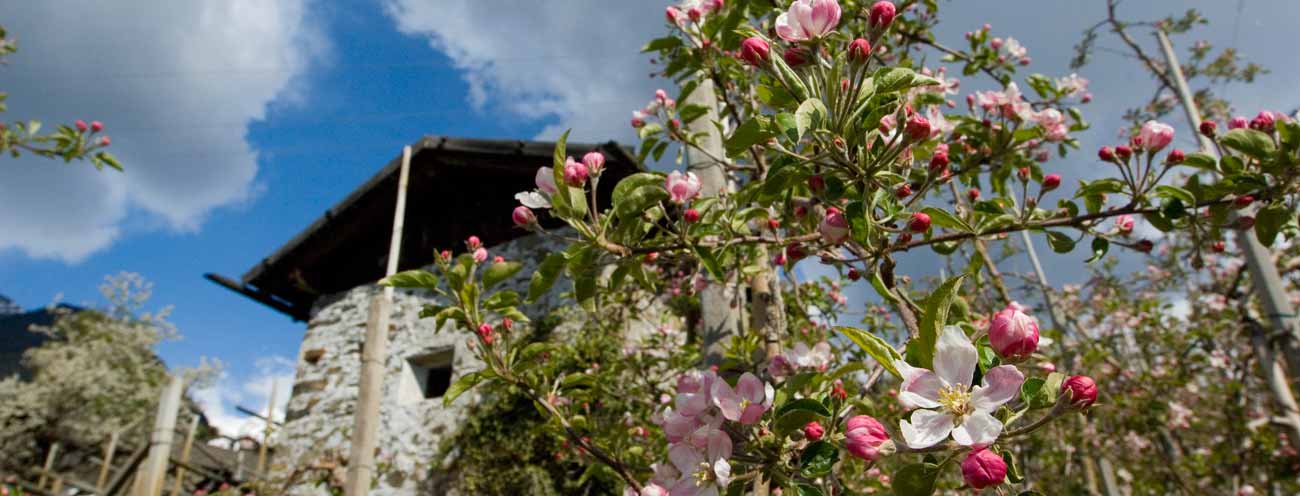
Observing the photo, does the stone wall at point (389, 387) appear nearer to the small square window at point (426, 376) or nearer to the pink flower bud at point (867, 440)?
the small square window at point (426, 376)

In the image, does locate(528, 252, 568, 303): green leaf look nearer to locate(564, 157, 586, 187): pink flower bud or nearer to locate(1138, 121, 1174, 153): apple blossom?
locate(564, 157, 586, 187): pink flower bud

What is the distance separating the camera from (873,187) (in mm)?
825

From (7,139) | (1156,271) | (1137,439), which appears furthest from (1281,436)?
(7,139)

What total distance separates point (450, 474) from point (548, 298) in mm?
1332

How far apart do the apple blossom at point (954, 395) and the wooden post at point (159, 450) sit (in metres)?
3.85

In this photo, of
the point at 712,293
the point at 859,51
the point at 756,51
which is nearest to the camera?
the point at 859,51

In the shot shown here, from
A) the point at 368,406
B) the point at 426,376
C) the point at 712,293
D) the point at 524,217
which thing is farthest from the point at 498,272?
the point at 426,376

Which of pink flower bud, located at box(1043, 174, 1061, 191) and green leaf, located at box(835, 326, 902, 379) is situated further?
pink flower bud, located at box(1043, 174, 1061, 191)

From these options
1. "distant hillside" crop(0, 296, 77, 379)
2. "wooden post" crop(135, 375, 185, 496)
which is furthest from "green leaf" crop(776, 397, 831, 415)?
"distant hillside" crop(0, 296, 77, 379)

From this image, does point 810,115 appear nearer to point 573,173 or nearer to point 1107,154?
point 573,173

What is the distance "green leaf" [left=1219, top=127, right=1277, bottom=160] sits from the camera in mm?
892

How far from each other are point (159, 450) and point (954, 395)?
393 cm

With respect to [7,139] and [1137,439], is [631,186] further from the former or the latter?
[1137,439]

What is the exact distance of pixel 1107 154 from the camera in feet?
3.41
